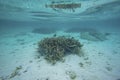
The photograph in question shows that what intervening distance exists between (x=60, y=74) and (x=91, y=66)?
9.13ft

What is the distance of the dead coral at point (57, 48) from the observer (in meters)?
9.38

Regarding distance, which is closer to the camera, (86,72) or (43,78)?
(43,78)

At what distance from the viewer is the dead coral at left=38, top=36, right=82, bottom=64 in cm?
938

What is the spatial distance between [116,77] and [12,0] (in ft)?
60.4

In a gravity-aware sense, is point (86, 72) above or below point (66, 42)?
below

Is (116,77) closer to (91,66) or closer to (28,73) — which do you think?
(91,66)

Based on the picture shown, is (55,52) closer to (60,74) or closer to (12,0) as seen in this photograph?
(60,74)

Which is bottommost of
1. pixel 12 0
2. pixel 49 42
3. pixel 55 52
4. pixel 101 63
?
pixel 101 63

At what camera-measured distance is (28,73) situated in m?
7.90

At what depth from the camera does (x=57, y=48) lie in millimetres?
9625

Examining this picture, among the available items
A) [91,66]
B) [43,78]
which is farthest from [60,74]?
[91,66]

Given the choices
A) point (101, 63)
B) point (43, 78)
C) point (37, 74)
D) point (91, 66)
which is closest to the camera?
point (43, 78)

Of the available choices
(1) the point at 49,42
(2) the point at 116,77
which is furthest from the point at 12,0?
(2) the point at 116,77

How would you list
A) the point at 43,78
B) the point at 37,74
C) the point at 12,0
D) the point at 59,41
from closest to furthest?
the point at 43,78, the point at 37,74, the point at 59,41, the point at 12,0
